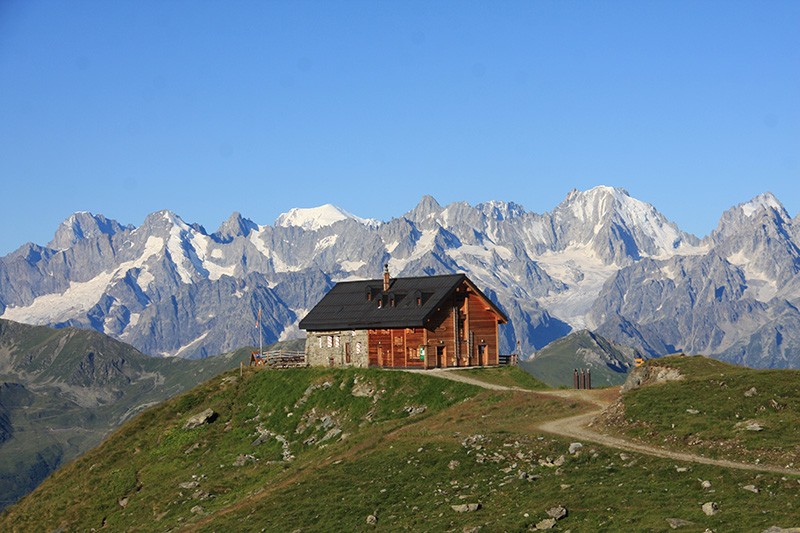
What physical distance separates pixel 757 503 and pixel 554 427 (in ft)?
68.8

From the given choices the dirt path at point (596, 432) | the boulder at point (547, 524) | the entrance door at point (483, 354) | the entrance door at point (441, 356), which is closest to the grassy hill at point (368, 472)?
the boulder at point (547, 524)

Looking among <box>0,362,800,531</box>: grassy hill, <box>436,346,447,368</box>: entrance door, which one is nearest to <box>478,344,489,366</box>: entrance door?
<box>436,346,447,368</box>: entrance door

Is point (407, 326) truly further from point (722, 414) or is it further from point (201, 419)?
point (722, 414)

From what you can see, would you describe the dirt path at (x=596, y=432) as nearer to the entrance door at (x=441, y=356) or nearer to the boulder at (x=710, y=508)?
the boulder at (x=710, y=508)

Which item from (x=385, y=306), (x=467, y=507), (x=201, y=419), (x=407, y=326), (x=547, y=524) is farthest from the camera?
(x=385, y=306)

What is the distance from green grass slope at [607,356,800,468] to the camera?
5134 cm

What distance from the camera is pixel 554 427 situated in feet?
206

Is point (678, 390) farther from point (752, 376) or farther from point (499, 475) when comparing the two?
point (499, 475)

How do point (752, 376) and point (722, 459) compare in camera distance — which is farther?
point (752, 376)

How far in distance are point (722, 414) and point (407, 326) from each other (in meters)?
43.6

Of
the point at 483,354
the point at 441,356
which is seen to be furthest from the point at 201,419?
the point at 483,354

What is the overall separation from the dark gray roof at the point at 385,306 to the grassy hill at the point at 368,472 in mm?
7426

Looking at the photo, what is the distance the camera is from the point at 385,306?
10188cm

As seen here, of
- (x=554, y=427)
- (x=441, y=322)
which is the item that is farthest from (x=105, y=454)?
(x=554, y=427)
